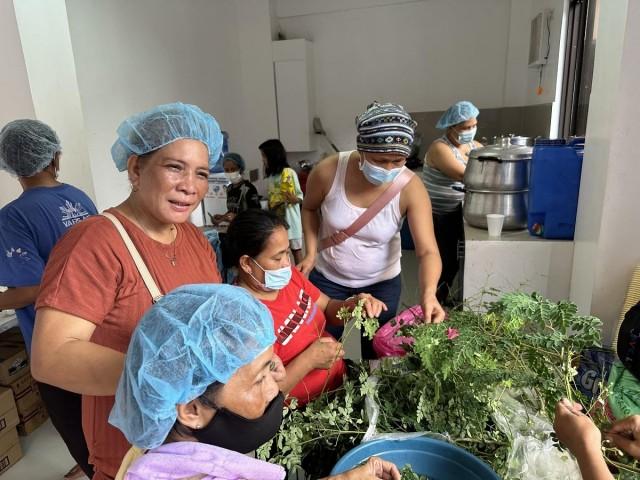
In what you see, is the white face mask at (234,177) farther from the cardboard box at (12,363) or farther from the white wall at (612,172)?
the white wall at (612,172)

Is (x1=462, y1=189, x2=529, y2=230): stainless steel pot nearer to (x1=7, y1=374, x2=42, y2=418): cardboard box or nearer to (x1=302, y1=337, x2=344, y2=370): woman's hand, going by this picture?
(x1=302, y1=337, x2=344, y2=370): woman's hand

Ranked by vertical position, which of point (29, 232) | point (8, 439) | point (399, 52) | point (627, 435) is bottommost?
point (8, 439)

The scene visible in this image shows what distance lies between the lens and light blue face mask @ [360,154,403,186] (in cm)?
170

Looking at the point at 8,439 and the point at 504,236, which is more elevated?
the point at 504,236

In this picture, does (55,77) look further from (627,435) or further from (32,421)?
(627,435)

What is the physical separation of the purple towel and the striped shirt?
2565mm

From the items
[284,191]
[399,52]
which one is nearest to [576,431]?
[284,191]

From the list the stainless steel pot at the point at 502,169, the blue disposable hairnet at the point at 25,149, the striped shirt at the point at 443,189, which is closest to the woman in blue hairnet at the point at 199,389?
the blue disposable hairnet at the point at 25,149

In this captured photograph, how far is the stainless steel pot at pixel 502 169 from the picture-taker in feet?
6.99

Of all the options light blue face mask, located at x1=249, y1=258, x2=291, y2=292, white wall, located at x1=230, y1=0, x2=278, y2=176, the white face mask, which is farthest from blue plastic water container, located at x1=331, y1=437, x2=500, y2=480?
white wall, located at x1=230, y1=0, x2=278, y2=176

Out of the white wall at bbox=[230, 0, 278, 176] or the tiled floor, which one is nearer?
the tiled floor

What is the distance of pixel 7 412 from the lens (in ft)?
7.16

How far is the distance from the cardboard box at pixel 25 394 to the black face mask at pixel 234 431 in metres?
2.11

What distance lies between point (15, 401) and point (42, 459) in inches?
13.3
